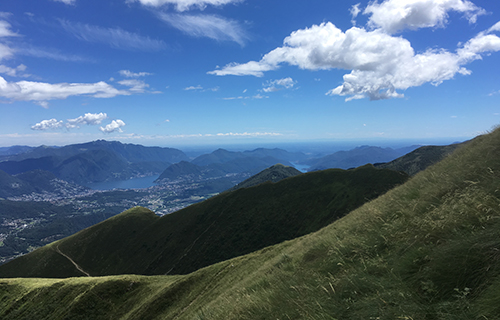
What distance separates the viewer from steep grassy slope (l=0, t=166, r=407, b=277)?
87.9 meters

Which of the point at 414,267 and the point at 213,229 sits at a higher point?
the point at 414,267

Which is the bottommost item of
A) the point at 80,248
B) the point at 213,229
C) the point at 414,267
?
the point at 80,248

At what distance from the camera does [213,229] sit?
102 m

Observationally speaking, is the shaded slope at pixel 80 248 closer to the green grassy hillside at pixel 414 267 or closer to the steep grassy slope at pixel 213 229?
the steep grassy slope at pixel 213 229

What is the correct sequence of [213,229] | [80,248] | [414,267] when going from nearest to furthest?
[414,267]
[213,229]
[80,248]

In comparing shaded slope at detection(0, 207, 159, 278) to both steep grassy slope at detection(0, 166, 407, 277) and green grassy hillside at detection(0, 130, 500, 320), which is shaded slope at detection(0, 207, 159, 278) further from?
green grassy hillside at detection(0, 130, 500, 320)

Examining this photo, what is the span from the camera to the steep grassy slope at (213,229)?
8794 centimetres

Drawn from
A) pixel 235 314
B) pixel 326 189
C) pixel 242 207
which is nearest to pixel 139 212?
pixel 242 207

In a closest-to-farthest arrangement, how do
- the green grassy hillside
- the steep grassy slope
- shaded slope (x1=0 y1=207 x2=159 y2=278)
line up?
the green grassy hillside < the steep grassy slope < shaded slope (x1=0 y1=207 x2=159 y2=278)

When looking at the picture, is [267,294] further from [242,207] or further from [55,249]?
[55,249]

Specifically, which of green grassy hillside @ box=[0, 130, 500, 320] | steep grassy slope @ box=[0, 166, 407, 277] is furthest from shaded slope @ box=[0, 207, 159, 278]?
green grassy hillside @ box=[0, 130, 500, 320]

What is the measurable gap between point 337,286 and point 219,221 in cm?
10434

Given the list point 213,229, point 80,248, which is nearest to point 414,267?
point 213,229

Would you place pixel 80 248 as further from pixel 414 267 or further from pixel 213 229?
pixel 414 267
